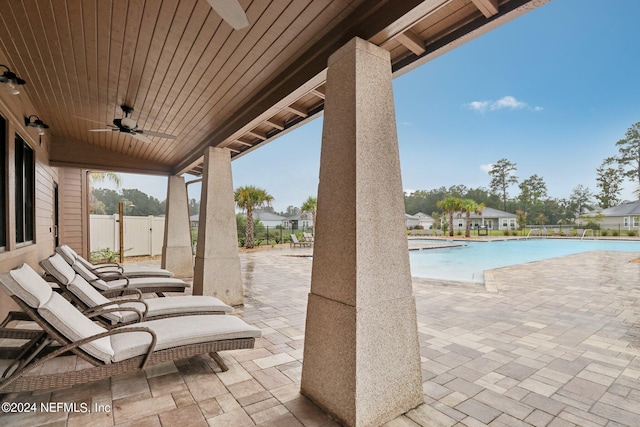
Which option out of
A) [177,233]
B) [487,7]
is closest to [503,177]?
[177,233]

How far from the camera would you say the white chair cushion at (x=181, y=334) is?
7.70 feet

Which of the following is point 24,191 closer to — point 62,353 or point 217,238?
point 217,238

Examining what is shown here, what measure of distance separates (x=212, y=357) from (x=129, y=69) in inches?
126

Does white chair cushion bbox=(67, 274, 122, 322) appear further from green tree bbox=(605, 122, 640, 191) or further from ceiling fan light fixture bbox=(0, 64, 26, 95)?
green tree bbox=(605, 122, 640, 191)

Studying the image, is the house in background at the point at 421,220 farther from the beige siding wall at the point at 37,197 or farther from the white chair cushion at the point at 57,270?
the white chair cushion at the point at 57,270

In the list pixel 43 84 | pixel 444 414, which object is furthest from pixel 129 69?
pixel 444 414

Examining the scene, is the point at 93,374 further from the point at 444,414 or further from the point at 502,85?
the point at 502,85

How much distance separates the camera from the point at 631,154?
3117cm

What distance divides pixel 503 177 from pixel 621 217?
17.1 m

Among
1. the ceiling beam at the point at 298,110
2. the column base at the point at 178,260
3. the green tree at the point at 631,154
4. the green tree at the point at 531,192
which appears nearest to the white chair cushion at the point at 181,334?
the ceiling beam at the point at 298,110

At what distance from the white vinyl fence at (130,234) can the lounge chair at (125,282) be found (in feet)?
25.1

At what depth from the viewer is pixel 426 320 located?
14.5 ft

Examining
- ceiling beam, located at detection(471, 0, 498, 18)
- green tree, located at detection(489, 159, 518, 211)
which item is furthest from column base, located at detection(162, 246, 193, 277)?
green tree, located at detection(489, 159, 518, 211)

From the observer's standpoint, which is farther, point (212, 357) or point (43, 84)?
point (43, 84)
